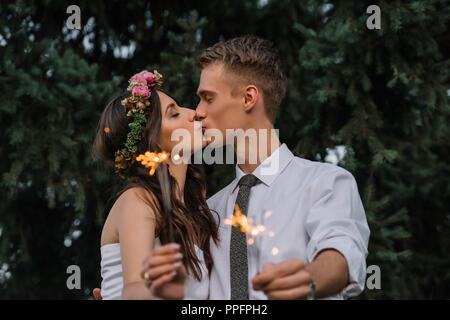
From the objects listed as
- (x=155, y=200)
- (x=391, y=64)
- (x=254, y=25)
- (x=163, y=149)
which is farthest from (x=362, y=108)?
(x=155, y=200)

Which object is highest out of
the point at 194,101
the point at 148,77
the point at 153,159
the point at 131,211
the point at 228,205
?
the point at 194,101

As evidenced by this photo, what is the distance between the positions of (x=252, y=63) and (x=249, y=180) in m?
0.67

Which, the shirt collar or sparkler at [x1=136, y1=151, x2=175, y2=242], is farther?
the shirt collar

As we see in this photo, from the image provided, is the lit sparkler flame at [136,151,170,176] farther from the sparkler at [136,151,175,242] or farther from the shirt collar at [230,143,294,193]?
the shirt collar at [230,143,294,193]

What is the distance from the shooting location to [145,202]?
2203 mm

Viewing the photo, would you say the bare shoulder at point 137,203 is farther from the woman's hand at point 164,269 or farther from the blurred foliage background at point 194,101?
the blurred foliage background at point 194,101

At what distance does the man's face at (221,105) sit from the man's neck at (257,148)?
0.10m

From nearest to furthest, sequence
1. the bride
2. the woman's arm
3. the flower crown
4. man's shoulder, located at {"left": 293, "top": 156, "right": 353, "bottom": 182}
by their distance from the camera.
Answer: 1. the woman's arm
2. the bride
3. man's shoulder, located at {"left": 293, "top": 156, "right": 353, "bottom": 182}
4. the flower crown

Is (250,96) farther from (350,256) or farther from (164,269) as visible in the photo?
(164,269)

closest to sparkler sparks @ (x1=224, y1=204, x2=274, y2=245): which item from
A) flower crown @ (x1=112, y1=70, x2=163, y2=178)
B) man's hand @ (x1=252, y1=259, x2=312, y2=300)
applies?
man's hand @ (x1=252, y1=259, x2=312, y2=300)

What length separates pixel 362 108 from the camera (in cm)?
365

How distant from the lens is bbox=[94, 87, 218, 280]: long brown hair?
7.50ft

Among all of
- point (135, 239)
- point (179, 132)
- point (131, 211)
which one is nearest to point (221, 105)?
point (179, 132)

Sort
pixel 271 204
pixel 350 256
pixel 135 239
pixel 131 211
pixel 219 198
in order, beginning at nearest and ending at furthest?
pixel 350 256
pixel 135 239
pixel 131 211
pixel 271 204
pixel 219 198
